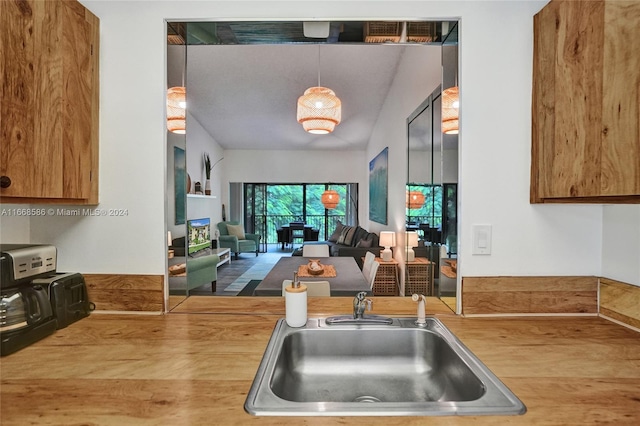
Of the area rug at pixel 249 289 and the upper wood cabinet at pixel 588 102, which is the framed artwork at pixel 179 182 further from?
the area rug at pixel 249 289

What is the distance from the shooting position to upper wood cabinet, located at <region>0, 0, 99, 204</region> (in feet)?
2.95

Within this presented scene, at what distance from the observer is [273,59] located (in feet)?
13.0

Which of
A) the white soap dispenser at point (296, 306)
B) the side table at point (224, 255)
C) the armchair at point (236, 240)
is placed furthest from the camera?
the armchair at point (236, 240)

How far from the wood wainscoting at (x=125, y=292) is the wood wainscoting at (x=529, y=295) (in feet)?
4.03

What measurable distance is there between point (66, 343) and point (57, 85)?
85 cm

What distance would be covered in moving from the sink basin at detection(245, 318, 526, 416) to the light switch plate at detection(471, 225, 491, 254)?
0.33 meters

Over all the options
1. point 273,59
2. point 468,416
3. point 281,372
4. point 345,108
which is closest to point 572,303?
point 468,416

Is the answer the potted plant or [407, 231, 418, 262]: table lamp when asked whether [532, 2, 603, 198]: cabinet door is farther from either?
the potted plant

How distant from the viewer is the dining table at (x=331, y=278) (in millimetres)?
2174

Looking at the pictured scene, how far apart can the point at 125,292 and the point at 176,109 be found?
78 centimetres

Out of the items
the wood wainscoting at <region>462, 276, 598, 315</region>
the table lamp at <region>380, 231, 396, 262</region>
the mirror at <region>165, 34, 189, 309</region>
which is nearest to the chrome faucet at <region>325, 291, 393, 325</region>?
the wood wainscoting at <region>462, 276, 598, 315</region>

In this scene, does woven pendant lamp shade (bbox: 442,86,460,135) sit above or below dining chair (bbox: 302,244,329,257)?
above

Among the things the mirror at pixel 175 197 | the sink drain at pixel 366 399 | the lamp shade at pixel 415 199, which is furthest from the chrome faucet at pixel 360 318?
the lamp shade at pixel 415 199

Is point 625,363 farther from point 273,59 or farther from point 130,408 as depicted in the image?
point 273,59
